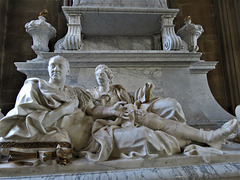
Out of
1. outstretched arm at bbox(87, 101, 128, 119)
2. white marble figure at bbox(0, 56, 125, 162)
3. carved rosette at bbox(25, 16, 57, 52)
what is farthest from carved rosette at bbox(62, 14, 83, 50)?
outstretched arm at bbox(87, 101, 128, 119)

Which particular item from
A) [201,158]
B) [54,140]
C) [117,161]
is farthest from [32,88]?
[201,158]

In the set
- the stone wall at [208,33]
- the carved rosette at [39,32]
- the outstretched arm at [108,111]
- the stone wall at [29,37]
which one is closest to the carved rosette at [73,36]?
the carved rosette at [39,32]

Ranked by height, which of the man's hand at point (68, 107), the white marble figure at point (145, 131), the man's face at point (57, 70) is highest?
the man's face at point (57, 70)

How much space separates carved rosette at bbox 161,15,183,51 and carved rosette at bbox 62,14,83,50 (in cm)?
169

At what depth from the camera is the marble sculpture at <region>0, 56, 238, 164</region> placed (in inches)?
60.6

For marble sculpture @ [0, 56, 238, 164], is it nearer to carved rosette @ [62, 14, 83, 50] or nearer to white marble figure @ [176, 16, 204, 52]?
carved rosette @ [62, 14, 83, 50]

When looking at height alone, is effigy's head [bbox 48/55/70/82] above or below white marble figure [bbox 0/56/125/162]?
above

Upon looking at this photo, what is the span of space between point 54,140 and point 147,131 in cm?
82

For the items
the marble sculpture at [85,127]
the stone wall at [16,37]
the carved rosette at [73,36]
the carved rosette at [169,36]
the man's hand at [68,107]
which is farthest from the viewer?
the stone wall at [16,37]

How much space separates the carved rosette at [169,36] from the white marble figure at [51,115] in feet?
7.06

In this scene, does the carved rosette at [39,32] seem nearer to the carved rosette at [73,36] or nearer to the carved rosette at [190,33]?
the carved rosette at [73,36]

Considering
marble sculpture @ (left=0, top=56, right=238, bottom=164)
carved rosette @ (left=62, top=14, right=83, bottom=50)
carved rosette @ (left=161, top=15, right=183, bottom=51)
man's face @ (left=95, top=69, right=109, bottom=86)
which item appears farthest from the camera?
carved rosette @ (left=161, top=15, right=183, bottom=51)

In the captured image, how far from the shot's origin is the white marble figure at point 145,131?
1572 millimetres

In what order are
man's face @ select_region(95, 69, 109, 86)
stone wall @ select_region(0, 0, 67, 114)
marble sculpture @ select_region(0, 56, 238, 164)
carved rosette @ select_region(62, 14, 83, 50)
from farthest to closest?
stone wall @ select_region(0, 0, 67, 114) < carved rosette @ select_region(62, 14, 83, 50) < man's face @ select_region(95, 69, 109, 86) < marble sculpture @ select_region(0, 56, 238, 164)
